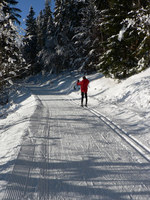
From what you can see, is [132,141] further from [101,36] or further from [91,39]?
[91,39]

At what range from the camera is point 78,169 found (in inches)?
119

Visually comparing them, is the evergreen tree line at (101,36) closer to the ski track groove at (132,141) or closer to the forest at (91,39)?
the forest at (91,39)

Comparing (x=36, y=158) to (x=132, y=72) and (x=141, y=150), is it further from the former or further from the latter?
(x=132, y=72)

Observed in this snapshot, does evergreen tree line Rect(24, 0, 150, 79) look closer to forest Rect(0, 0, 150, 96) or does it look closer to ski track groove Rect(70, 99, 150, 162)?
forest Rect(0, 0, 150, 96)

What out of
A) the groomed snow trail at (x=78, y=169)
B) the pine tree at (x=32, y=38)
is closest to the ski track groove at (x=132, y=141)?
the groomed snow trail at (x=78, y=169)

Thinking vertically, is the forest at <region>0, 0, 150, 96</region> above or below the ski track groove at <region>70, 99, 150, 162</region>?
above

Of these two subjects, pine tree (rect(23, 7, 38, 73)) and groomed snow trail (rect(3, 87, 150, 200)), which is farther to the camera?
pine tree (rect(23, 7, 38, 73))

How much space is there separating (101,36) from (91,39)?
3.13 meters

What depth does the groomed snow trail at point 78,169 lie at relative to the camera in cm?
240

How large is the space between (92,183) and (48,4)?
5025cm

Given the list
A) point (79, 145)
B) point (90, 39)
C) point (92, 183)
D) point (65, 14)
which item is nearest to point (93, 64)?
point (90, 39)

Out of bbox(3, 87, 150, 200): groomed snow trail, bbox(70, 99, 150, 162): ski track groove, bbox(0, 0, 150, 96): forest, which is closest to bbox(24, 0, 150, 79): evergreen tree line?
bbox(0, 0, 150, 96): forest

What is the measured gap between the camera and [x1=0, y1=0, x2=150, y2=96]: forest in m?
6.36

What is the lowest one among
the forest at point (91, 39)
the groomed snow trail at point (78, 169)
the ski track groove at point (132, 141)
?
the ski track groove at point (132, 141)
